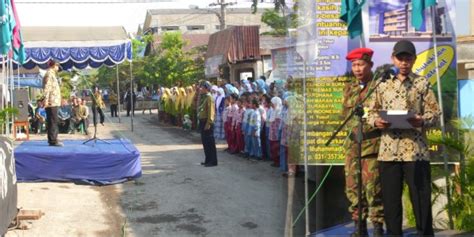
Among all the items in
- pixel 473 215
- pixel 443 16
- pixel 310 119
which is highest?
pixel 443 16

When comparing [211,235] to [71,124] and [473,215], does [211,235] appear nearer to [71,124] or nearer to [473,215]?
[473,215]

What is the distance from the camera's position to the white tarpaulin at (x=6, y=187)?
20.6 ft

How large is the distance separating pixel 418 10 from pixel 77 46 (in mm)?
13632

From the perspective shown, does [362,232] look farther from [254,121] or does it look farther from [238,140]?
[238,140]

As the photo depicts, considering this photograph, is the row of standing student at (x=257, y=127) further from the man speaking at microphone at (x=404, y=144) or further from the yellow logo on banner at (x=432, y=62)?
the man speaking at microphone at (x=404, y=144)

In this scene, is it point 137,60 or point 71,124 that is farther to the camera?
point 137,60

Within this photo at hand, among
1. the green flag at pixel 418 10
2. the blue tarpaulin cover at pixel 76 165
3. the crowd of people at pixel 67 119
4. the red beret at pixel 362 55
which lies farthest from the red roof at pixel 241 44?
the red beret at pixel 362 55

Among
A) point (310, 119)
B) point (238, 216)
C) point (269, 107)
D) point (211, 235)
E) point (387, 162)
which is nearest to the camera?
point (387, 162)

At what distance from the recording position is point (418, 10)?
5.92 metres

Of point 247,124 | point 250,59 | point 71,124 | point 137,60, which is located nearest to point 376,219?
point 247,124

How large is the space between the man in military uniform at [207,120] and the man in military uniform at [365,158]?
660 cm

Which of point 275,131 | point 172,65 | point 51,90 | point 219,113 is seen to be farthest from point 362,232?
point 172,65

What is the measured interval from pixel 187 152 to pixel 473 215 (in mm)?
10304

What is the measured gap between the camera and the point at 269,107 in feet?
42.3
